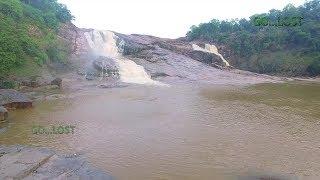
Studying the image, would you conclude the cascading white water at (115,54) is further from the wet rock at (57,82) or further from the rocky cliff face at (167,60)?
the wet rock at (57,82)

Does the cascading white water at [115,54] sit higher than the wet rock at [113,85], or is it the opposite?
the cascading white water at [115,54]

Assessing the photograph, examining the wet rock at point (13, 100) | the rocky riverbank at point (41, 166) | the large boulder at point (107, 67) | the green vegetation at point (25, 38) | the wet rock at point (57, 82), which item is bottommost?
the wet rock at point (13, 100)

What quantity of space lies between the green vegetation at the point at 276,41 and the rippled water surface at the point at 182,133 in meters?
21.2

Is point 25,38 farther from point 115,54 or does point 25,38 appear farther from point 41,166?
point 41,166

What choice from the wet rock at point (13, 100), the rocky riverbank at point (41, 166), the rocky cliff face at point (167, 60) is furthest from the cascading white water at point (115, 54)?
the rocky riverbank at point (41, 166)

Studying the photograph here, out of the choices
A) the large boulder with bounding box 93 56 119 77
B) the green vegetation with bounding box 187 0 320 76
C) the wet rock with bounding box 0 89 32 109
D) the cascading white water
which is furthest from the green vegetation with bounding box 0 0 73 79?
the green vegetation with bounding box 187 0 320 76

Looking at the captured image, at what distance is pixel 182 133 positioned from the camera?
15.7 m

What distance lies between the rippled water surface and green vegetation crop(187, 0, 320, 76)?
69.4 ft

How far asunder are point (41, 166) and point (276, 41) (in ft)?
144

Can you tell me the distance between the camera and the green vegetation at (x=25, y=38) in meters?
26.5

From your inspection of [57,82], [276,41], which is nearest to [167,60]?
[57,82]

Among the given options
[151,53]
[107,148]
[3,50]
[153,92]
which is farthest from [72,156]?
[151,53]

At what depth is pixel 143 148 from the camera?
44.5 feet

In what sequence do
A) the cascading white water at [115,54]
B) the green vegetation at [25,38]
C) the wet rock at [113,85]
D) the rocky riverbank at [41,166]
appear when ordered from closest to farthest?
the rocky riverbank at [41,166]
the green vegetation at [25,38]
the wet rock at [113,85]
the cascading white water at [115,54]
